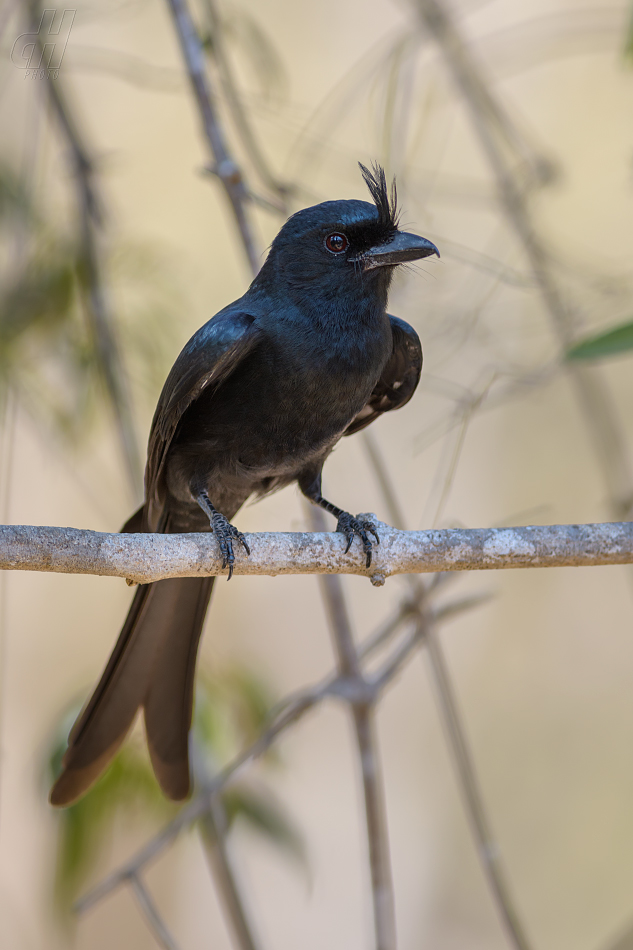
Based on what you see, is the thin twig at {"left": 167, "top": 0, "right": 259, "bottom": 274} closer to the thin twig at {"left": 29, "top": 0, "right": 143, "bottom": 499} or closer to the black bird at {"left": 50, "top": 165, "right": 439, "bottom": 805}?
→ the black bird at {"left": 50, "top": 165, "right": 439, "bottom": 805}

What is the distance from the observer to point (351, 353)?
7.91 feet

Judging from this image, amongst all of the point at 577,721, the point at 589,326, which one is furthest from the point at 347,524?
the point at 577,721

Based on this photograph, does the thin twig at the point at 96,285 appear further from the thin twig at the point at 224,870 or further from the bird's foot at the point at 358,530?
the thin twig at the point at 224,870

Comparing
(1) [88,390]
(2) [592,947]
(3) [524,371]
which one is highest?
(1) [88,390]

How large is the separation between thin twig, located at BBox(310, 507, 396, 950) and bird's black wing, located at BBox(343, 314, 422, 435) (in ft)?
1.83

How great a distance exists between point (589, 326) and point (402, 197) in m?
0.80

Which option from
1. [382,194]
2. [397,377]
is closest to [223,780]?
[397,377]

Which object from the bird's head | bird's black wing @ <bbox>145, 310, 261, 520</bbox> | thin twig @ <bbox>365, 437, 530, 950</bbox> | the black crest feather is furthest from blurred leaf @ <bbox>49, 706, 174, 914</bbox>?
the black crest feather

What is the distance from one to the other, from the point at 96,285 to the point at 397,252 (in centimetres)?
116

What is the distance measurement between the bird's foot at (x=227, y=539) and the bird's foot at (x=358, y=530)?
0.25 metres

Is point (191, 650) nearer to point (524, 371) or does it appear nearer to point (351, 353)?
point (351, 353)

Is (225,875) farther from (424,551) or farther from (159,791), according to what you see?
(424,551)

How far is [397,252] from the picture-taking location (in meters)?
2.46

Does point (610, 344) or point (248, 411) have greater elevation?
point (248, 411)
